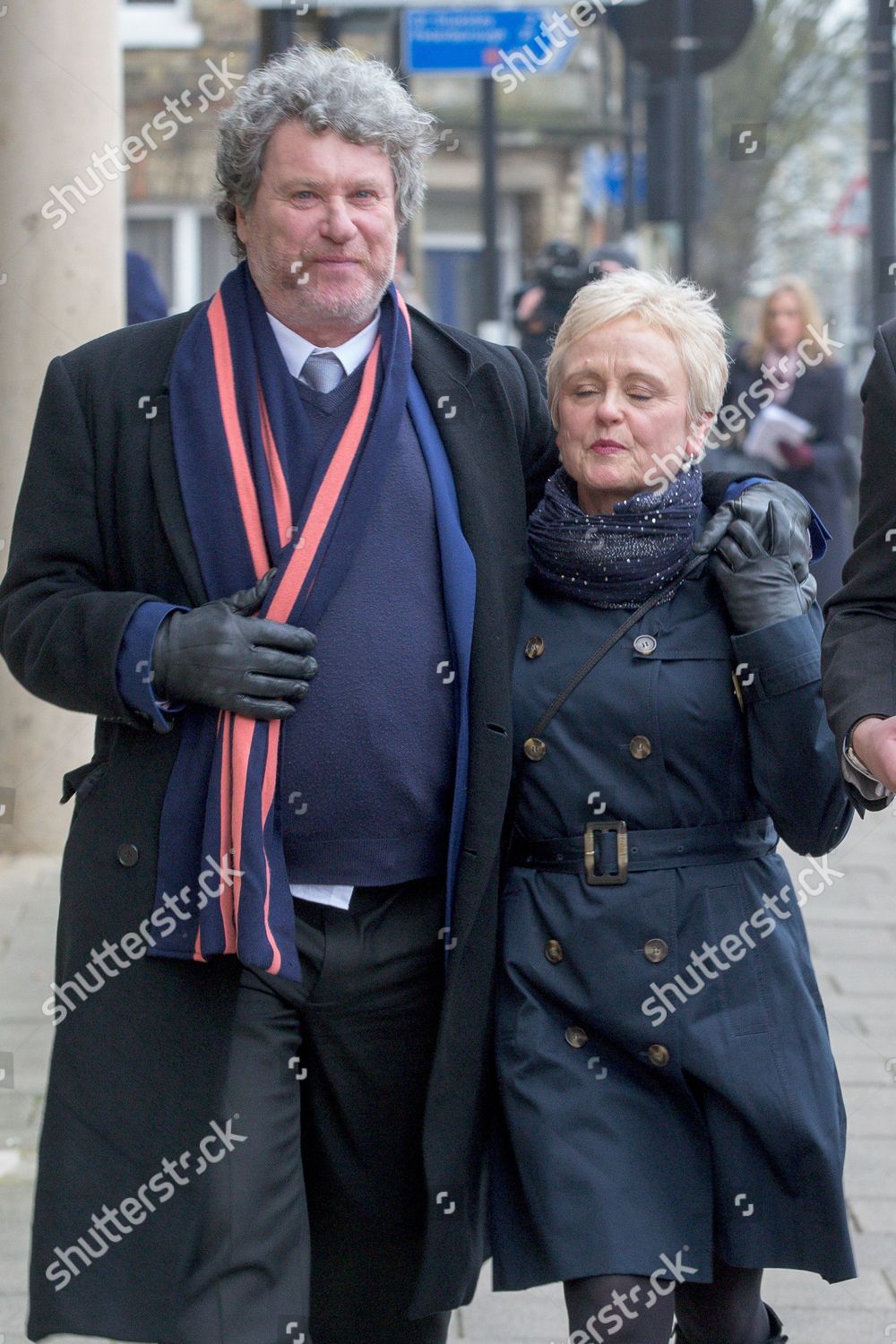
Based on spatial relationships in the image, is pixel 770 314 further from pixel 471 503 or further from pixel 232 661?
pixel 232 661

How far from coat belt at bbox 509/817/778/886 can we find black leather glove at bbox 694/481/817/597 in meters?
0.36

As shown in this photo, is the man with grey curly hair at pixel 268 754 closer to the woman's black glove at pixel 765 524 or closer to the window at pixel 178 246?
the woman's black glove at pixel 765 524

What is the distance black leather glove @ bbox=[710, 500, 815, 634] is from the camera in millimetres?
2893

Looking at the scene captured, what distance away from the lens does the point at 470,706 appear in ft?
9.45

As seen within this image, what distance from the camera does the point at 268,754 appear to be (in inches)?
109

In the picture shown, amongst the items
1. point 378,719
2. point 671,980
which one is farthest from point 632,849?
point 378,719

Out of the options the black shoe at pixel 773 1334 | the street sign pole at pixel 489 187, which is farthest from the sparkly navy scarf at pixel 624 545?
the street sign pole at pixel 489 187

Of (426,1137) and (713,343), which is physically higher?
(713,343)

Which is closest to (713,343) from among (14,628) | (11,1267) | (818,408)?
(14,628)

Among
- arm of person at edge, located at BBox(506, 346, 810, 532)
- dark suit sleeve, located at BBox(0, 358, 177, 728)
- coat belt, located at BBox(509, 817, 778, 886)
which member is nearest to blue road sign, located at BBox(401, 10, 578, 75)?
arm of person at edge, located at BBox(506, 346, 810, 532)

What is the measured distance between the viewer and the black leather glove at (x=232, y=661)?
2.73 metres

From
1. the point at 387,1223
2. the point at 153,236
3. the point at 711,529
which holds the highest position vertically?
the point at 153,236

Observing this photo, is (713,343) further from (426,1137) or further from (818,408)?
(818,408)

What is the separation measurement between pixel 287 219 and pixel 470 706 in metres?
0.73
